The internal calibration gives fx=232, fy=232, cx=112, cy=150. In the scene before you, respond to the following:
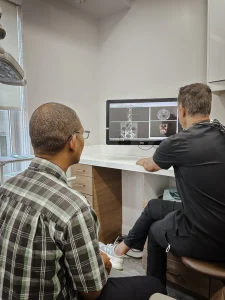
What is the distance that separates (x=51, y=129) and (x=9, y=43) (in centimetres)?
143

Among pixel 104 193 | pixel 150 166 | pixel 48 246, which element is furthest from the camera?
pixel 104 193

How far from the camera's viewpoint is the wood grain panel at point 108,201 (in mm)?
2113

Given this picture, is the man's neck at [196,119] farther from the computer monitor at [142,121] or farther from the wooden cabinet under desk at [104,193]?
the wooden cabinet under desk at [104,193]

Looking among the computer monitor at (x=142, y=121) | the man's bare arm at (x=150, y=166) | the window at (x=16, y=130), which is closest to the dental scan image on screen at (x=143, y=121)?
the computer monitor at (x=142, y=121)

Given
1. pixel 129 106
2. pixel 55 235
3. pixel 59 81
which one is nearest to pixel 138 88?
pixel 129 106

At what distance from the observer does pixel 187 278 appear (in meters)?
1.53

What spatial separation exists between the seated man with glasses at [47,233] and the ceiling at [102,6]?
1.88m

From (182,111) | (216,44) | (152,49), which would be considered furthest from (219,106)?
(152,49)

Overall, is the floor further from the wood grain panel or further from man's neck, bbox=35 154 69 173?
man's neck, bbox=35 154 69 173

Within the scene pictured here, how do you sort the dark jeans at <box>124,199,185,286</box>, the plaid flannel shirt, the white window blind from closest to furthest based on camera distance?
the plaid flannel shirt < the dark jeans at <box>124,199,185,286</box> < the white window blind

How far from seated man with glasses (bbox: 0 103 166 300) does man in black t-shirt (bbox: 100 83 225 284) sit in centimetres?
57

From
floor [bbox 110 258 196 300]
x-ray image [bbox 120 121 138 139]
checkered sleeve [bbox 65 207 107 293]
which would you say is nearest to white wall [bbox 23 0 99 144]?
x-ray image [bbox 120 121 138 139]

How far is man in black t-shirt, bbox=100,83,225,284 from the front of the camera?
3.44ft

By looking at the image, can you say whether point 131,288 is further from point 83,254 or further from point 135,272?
point 135,272
